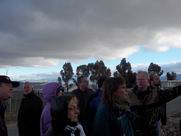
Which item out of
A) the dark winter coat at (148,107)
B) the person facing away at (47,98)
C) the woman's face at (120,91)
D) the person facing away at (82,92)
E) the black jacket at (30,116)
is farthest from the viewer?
the person facing away at (82,92)

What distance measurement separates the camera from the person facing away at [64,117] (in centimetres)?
414

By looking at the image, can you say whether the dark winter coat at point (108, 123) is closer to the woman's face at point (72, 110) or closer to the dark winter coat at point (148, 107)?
the woman's face at point (72, 110)

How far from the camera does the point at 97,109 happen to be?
5.50 metres

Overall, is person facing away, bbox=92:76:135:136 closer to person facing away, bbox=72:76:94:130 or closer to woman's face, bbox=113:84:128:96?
woman's face, bbox=113:84:128:96

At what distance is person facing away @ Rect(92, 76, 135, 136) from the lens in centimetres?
506

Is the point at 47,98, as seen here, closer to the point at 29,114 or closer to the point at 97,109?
the point at 97,109

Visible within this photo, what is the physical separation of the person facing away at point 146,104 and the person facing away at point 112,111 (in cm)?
174

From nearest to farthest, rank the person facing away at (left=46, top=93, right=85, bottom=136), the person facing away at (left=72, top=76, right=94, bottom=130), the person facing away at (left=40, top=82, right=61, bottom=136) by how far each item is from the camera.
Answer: the person facing away at (left=46, top=93, right=85, bottom=136)
the person facing away at (left=40, top=82, right=61, bottom=136)
the person facing away at (left=72, top=76, right=94, bottom=130)

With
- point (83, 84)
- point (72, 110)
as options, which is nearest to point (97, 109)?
point (72, 110)

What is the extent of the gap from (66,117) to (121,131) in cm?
117

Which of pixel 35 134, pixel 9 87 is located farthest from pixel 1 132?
pixel 35 134

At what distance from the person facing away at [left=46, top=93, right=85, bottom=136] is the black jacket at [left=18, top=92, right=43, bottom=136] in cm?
395

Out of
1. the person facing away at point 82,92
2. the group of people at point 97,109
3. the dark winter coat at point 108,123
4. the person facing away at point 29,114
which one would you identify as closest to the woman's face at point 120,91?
the group of people at point 97,109

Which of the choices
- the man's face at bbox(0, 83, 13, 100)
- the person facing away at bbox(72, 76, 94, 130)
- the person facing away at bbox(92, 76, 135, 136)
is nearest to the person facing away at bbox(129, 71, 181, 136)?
the person facing away at bbox(72, 76, 94, 130)
